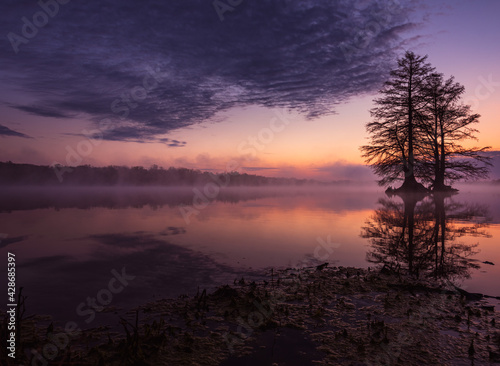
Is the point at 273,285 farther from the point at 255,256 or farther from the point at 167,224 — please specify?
the point at 167,224

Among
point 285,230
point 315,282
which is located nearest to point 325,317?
point 315,282

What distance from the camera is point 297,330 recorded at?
4672 millimetres

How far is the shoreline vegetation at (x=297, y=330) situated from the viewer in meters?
3.80

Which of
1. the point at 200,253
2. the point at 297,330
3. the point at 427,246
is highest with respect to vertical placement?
the point at 427,246

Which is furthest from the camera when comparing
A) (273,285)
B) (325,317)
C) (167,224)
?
(167,224)

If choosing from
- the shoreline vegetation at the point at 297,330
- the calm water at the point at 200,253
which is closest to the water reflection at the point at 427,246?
the calm water at the point at 200,253

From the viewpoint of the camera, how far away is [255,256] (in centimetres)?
999

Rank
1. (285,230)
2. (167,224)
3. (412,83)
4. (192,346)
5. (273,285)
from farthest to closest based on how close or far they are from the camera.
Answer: (412,83)
(167,224)
(285,230)
(273,285)
(192,346)

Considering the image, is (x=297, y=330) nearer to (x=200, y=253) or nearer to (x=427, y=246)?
(x=200, y=253)

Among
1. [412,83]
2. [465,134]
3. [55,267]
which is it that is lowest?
[55,267]

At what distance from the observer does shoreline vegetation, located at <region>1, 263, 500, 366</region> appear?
3801 mm

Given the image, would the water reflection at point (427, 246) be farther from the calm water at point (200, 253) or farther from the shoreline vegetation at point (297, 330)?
the shoreline vegetation at point (297, 330)

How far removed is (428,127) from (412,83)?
5844 millimetres

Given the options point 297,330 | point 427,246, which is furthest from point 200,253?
point 427,246
